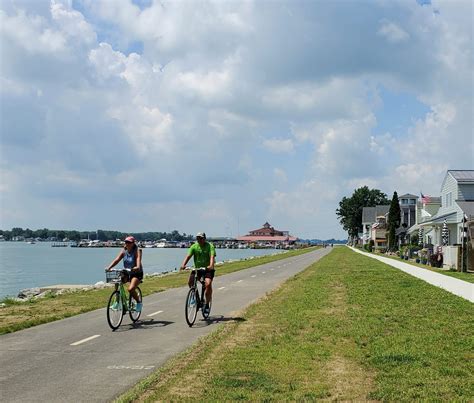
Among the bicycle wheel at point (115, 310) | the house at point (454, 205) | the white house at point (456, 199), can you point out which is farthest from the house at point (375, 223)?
the bicycle wheel at point (115, 310)

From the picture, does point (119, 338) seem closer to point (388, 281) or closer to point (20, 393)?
point (20, 393)

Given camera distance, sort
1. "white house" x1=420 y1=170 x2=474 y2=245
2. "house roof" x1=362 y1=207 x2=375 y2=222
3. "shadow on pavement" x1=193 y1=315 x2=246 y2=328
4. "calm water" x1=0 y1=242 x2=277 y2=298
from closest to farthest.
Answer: "shadow on pavement" x1=193 y1=315 x2=246 y2=328 < "white house" x1=420 y1=170 x2=474 y2=245 < "calm water" x1=0 y1=242 x2=277 y2=298 < "house roof" x1=362 y1=207 x2=375 y2=222

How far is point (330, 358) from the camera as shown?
841 cm

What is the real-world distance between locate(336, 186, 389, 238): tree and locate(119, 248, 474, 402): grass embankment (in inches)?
5931

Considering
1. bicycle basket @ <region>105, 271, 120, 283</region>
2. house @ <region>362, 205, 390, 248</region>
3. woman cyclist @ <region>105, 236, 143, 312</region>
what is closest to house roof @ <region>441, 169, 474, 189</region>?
bicycle basket @ <region>105, 271, 120, 283</region>

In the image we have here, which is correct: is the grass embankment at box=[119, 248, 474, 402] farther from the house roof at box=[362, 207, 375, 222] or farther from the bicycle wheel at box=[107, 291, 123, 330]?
the house roof at box=[362, 207, 375, 222]

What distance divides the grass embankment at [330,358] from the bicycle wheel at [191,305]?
0.87 metres

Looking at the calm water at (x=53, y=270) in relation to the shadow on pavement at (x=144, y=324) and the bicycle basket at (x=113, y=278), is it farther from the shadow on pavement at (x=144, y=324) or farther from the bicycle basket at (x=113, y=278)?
the shadow on pavement at (x=144, y=324)

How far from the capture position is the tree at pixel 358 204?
16225 cm

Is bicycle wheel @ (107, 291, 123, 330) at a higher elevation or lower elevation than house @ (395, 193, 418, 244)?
lower

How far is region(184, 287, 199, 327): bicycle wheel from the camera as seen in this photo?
12141 mm

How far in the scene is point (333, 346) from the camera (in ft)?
30.6

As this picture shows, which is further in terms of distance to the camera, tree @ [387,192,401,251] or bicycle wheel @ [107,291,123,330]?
tree @ [387,192,401,251]

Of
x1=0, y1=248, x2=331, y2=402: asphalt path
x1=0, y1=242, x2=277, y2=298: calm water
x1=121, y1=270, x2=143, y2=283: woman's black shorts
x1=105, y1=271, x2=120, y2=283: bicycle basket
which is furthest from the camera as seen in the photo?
x1=0, y1=242, x2=277, y2=298: calm water
